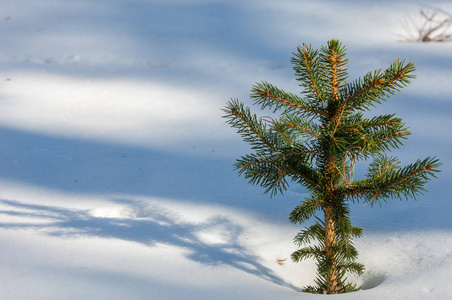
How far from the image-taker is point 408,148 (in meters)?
3.46

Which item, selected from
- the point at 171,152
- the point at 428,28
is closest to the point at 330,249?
the point at 171,152

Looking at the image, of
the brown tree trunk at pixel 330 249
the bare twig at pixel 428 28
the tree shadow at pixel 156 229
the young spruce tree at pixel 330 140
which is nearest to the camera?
the young spruce tree at pixel 330 140

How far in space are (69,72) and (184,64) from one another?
98 cm

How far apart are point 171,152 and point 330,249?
5.34 ft

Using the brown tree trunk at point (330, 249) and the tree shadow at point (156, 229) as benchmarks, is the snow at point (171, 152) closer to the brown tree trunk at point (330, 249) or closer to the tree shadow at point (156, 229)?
the tree shadow at point (156, 229)

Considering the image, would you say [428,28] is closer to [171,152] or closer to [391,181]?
[171,152]

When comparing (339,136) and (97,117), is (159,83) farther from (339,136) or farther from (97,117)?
(339,136)

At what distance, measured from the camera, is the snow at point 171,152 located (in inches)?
87.4

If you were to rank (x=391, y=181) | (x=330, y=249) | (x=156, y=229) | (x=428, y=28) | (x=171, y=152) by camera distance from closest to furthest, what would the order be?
(x=391, y=181)
(x=330, y=249)
(x=156, y=229)
(x=171, y=152)
(x=428, y=28)

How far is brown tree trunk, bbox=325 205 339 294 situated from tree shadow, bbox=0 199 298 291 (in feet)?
0.56

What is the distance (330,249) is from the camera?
2156 millimetres

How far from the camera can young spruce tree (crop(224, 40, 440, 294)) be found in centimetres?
189

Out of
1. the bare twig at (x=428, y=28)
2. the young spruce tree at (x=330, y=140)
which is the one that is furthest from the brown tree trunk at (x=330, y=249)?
the bare twig at (x=428, y=28)

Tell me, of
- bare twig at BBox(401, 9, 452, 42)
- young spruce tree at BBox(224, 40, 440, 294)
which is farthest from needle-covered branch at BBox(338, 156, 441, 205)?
bare twig at BBox(401, 9, 452, 42)
